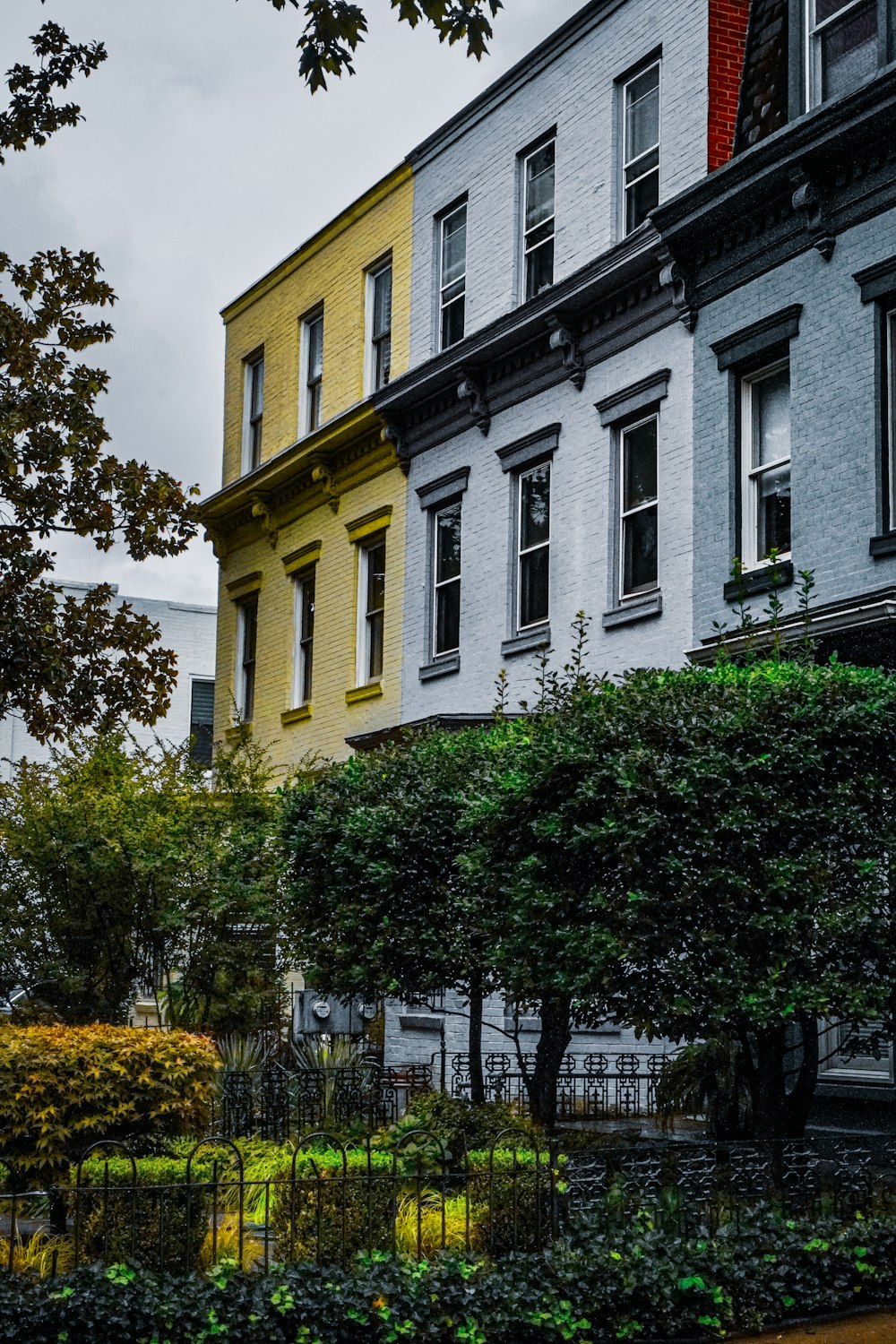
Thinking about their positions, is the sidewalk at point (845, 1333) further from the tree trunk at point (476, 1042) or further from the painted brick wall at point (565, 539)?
the painted brick wall at point (565, 539)

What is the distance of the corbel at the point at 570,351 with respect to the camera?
20.6 meters

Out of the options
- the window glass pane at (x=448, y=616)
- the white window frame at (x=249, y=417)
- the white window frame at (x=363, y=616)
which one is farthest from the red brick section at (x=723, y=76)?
the white window frame at (x=249, y=417)

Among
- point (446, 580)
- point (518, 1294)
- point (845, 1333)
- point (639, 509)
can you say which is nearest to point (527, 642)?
point (639, 509)

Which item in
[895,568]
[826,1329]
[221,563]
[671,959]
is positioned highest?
[221,563]

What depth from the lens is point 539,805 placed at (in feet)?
37.9

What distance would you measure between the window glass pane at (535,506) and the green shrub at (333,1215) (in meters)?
12.1

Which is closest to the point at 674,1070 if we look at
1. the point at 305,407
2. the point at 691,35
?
the point at 691,35

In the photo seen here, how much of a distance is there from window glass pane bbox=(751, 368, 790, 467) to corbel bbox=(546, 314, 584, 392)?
3.14 meters

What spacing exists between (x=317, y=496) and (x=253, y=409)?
3841mm

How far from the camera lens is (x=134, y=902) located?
20.8m

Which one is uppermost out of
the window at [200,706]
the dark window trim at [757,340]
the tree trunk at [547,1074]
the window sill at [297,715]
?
the window at [200,706]

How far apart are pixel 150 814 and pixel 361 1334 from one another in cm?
1250

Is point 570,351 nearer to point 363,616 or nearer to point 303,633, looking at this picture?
point 363,616

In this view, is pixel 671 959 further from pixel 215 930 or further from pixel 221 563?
pixel 221 563
